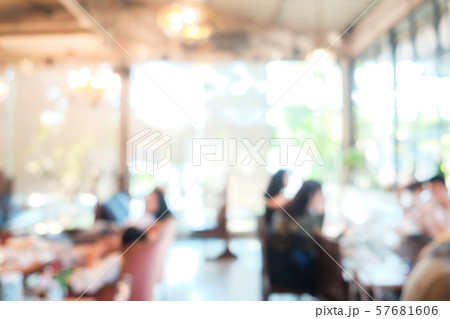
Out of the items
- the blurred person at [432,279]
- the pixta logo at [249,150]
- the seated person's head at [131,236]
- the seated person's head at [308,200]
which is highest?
the pixta logo at [249,150]

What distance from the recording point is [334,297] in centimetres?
118

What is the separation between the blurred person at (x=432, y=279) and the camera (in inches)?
34.5

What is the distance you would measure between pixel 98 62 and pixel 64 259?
210 centimetres

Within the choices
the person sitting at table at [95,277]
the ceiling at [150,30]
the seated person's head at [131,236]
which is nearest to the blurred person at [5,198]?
the ceiling at [150,30]

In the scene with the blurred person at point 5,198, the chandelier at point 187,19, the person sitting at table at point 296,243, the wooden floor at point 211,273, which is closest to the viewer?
the person sitting at table at point 296,243

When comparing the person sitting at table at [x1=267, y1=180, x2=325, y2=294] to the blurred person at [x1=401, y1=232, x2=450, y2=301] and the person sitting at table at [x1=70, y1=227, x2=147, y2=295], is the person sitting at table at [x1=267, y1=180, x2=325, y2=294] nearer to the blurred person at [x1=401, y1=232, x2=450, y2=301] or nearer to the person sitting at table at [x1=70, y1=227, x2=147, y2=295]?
the blurred person at [x1=401, y1=232, x2=450, y2=301]

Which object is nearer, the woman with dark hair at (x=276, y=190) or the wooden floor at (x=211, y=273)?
the woman with dark hair at (x=276, y=190)

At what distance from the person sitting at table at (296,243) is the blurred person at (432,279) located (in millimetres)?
401

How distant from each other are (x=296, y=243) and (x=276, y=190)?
0.25 meters

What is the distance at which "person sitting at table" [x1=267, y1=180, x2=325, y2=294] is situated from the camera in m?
1.43

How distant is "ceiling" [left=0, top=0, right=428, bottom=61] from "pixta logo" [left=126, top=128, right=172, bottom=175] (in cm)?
95

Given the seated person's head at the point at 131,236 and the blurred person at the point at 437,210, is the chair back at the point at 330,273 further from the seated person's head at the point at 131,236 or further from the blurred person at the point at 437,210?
the seated person's head at the point at 131,236

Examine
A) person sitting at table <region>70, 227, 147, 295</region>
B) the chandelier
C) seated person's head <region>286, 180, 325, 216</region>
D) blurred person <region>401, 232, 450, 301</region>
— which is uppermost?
the chandelier

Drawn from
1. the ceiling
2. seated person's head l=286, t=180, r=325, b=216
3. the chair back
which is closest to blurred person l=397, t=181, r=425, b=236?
seated person's head l=286, t=180, r=325, b=216
